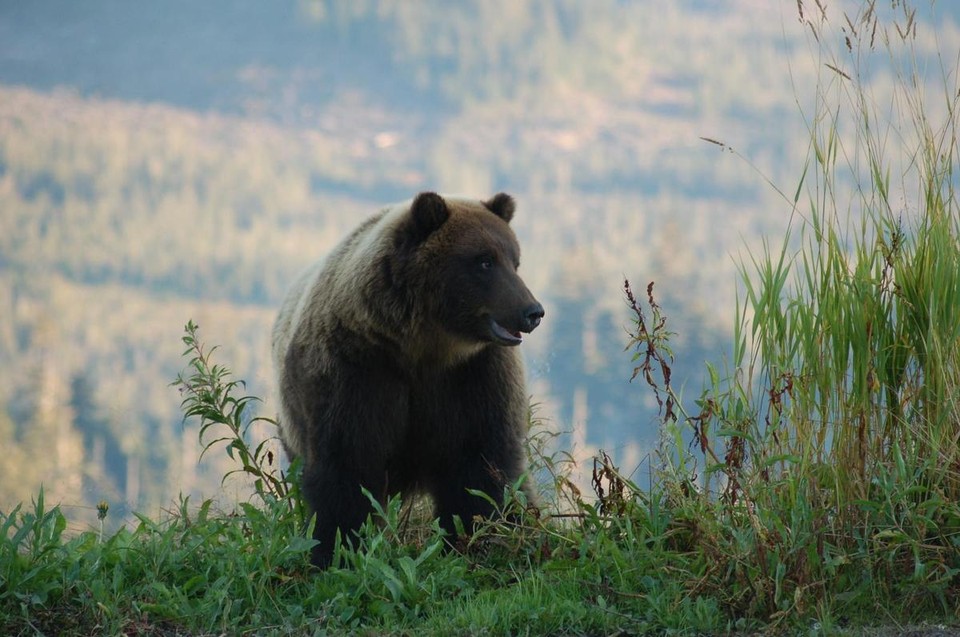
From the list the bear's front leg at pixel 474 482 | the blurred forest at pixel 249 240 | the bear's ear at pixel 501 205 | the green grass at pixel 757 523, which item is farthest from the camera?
the blurred forest at pixel 249 240

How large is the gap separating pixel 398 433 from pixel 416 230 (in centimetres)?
96

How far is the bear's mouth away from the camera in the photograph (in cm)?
552

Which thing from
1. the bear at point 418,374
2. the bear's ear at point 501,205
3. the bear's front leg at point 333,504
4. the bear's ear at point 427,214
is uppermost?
the bear's ear at point 501,205

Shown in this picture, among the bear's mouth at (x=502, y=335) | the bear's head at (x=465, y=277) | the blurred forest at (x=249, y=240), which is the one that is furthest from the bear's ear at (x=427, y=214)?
the blurred forest at (x=249, y=240)

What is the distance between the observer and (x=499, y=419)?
5656 mm

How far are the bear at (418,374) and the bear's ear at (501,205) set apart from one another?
0.27 meters

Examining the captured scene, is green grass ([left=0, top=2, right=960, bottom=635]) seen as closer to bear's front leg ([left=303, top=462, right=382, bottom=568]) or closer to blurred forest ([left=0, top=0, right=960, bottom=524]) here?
bear's front leg ([left=303, top=462, right=382, bottom=568])

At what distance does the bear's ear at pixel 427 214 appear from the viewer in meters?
5.57

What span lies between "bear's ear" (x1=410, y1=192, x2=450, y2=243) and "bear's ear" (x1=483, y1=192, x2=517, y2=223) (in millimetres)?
409

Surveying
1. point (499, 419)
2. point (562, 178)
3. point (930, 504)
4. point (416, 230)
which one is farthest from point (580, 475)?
point (562, 178)

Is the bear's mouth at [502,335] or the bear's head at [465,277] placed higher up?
the bear's head at [465,277]

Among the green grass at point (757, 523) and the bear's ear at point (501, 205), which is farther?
the bear's ear at point (501, 205)

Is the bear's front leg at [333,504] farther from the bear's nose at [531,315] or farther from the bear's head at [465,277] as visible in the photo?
the bear's nose at [531,315]

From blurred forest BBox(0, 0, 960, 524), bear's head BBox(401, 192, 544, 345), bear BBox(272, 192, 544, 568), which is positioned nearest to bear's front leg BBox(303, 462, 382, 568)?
bear BBox(272, 192, 544, 568)
